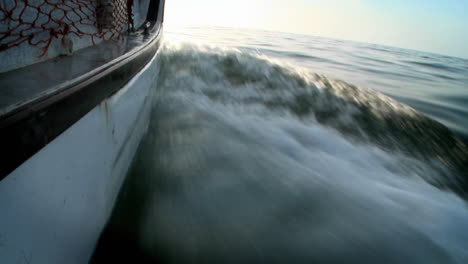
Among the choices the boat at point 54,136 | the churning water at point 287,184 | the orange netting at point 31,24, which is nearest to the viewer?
the boat at point 54,136

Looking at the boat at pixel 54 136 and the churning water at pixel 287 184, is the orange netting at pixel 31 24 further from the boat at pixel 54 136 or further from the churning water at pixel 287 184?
the churning water at pixel 287 184

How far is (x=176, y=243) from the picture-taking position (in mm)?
1313

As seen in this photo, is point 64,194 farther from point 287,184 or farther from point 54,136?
point 287,184

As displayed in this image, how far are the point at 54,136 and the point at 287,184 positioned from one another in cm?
160

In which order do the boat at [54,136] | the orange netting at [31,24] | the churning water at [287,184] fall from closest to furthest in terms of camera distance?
the boat at [54,136] → the orange netting at [31,24] → the churning water at [287,184]

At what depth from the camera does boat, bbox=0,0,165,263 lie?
1.46 feet

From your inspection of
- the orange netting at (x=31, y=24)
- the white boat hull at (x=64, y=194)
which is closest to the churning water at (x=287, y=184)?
the white boat hull at (x=64, y=194)

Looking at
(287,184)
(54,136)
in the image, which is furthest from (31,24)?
(287,184)

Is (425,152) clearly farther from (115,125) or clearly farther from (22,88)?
(22,88)

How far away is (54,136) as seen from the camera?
0.53m

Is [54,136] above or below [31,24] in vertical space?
below

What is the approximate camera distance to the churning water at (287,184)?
4.45ft

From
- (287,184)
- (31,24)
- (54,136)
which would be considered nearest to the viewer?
(54,136)

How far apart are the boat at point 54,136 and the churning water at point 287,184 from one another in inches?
17.6
